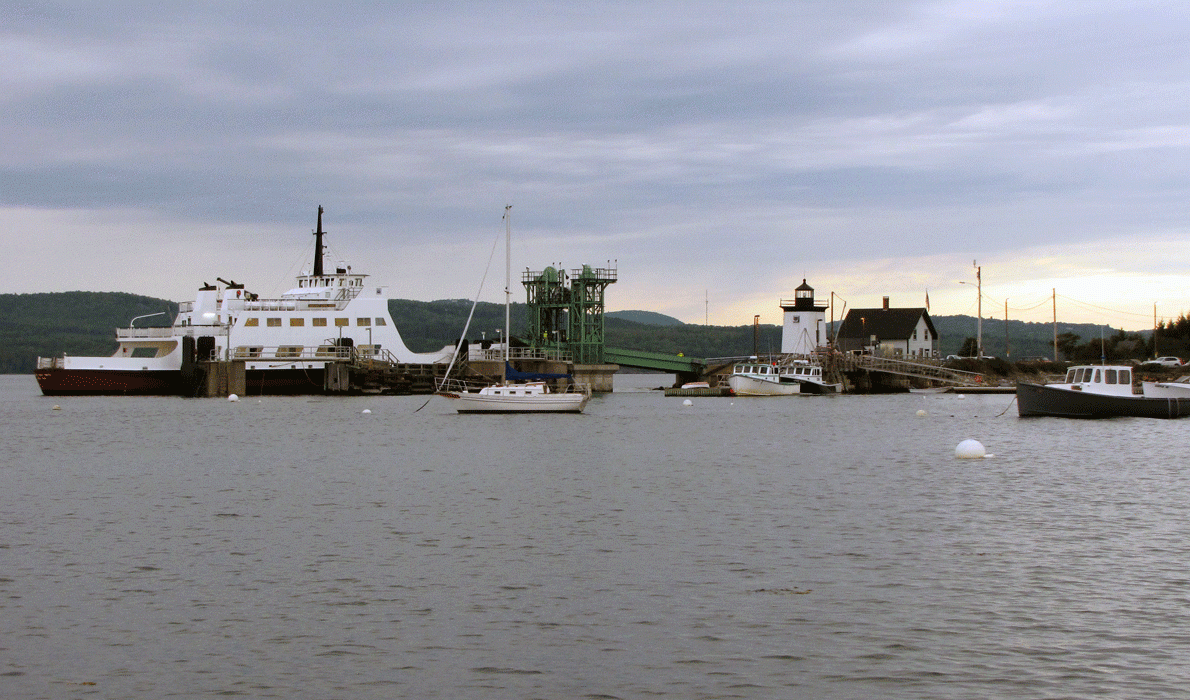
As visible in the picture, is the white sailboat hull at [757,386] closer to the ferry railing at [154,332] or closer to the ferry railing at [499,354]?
the ferry railing at [499,354]

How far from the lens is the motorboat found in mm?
50156

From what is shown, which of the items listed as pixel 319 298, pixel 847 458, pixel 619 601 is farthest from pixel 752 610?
pixel 319 298

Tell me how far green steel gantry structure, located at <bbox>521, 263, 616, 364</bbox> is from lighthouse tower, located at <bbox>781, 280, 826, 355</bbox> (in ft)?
62.1

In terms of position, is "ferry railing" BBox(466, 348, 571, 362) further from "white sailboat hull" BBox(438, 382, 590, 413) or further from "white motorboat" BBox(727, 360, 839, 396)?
"white sailboat hull" BBox(438, 382, 590, 413)

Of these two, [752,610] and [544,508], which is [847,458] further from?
[752,610]

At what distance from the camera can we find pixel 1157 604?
1370cm

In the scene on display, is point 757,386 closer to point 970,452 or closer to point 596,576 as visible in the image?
point 970,452

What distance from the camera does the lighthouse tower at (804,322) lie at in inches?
3888

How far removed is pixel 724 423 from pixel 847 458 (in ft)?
60.9

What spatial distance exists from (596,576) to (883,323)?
96581 millimetres

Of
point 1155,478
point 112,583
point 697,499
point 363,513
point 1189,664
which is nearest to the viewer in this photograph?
point 1189,664

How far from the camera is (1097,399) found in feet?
164

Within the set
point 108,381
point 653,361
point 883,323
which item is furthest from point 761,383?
point 108,381

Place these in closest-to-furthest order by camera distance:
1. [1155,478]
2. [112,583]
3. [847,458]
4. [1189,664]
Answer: [1189,664] → [112,583] → [1155,478] → [847,458]
